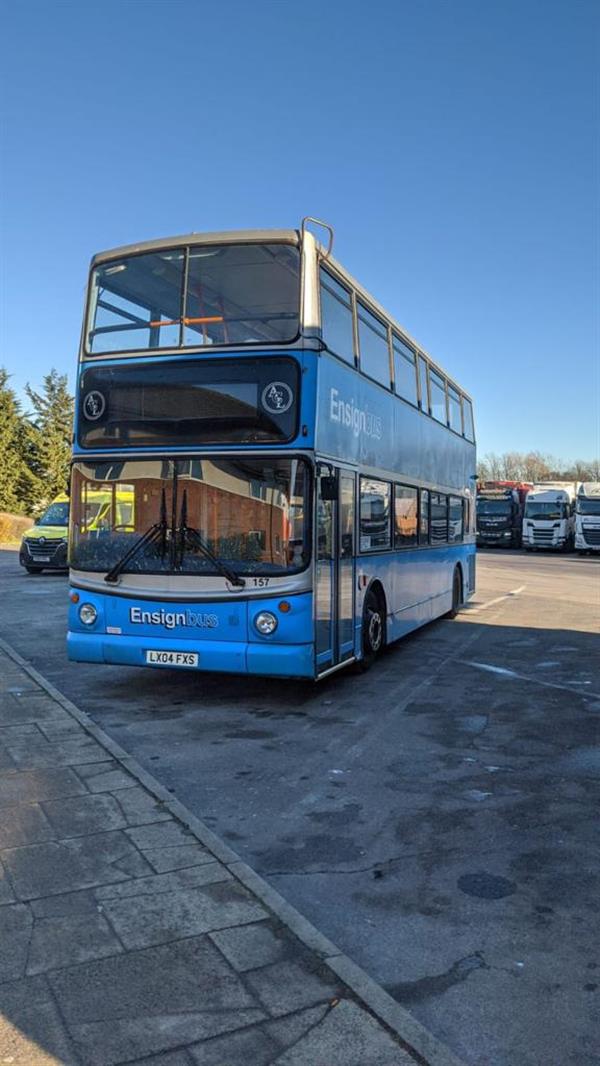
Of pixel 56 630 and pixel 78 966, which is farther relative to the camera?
pixel 56 630

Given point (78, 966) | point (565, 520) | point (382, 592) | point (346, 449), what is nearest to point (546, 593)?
point (382, 592)

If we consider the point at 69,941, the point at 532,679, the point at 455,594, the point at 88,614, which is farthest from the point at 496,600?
the point at 69,941

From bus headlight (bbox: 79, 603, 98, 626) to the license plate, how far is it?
26.1 inches

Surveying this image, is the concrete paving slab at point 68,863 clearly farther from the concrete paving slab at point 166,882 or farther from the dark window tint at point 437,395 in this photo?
Answer: the dark window tint at point 437,395

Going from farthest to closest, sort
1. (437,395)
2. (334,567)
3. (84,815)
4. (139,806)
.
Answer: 1. (437,395)
2. (334,567)
3. (139,806)
4. (84,815)

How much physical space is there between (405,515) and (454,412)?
14.4ft

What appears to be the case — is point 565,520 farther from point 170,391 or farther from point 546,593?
point 170,391

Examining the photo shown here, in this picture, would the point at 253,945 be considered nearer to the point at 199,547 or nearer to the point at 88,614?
the point at 199,547

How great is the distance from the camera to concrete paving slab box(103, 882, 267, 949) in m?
3.61

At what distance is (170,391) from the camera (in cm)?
799

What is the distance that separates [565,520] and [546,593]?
22.9 meters

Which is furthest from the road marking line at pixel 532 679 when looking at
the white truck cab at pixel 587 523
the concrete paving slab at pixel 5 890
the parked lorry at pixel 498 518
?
the parked lorry at pixel 498 518

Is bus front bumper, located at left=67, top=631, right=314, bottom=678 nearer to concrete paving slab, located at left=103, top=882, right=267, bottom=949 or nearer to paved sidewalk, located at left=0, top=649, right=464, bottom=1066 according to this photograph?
paved sidewalk, located at left=0, top=649, right=464, bottom=1066

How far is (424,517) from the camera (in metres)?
12.7
